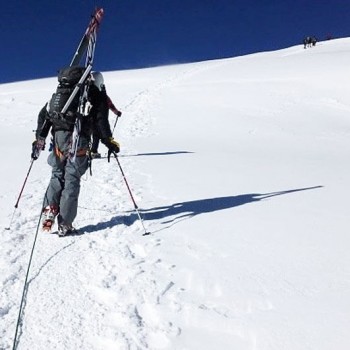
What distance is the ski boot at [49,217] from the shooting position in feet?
16.0

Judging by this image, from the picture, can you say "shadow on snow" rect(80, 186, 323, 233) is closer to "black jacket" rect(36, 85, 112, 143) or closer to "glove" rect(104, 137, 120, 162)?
"glove" rect(104, 137, 120, 162)

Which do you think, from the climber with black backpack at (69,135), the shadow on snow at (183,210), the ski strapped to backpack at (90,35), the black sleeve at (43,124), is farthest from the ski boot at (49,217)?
the ski strapped to backpack at (90,35)

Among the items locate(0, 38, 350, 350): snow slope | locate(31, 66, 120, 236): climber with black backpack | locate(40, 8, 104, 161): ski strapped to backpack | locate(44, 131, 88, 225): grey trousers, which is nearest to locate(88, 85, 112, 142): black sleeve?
locate(31, 66, 120, 236): climber with black backpack

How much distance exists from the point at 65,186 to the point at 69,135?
0.52 metres

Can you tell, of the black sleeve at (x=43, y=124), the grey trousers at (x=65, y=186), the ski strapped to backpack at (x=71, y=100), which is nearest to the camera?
the ski strapped to backpack at (x=71, y=100)

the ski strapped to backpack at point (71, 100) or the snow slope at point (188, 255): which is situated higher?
the ski strapped to backpack at point (71, 100)

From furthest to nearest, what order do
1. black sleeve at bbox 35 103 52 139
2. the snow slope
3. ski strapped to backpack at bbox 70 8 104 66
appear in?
ski strapped to backpack at bbox 70 8 104 66 → black sleeve at bbox 35 103 52 139 → the snow slope

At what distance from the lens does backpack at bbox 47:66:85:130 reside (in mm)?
4707

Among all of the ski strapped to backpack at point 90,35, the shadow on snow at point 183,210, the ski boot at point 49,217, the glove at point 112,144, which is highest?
the ski strapped to backpack at point 90,35

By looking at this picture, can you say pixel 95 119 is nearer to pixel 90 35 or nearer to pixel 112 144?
pixel 112 144

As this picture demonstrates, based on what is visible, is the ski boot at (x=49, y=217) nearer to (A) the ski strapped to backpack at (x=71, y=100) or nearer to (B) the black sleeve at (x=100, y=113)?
(A) the ski strapped to backpack at (x=71, y=100)

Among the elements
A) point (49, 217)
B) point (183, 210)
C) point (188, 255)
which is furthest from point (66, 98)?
point (183, 210)

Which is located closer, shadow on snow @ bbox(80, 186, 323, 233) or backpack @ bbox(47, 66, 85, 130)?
backpack @ bbox(47, 66, 85, 130)

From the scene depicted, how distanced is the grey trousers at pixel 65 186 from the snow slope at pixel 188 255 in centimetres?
27
